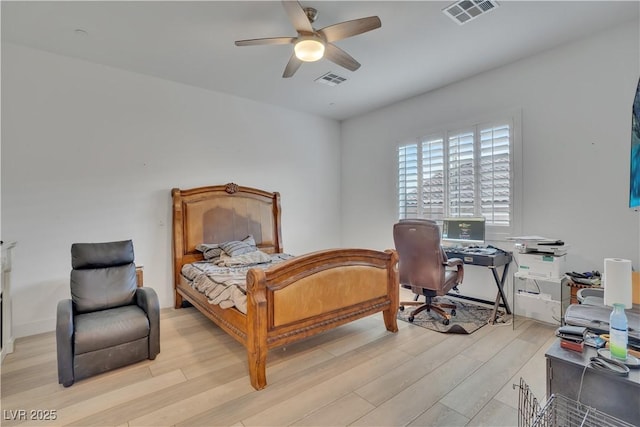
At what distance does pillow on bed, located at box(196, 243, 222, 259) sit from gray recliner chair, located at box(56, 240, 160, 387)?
1.10 metres

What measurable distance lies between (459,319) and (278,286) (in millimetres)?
2390

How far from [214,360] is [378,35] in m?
3.52

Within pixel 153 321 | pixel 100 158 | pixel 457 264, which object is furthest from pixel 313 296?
pixel 100 158

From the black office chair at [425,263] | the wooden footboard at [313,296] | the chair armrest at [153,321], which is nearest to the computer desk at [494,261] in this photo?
the black office chair at [425,263]

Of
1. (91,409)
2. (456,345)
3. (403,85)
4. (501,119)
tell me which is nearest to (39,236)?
(91,409)

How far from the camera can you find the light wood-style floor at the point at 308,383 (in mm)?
1935

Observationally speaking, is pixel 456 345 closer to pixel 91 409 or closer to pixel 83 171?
pixel 91 409

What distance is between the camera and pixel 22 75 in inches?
126

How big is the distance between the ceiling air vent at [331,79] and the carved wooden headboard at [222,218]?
191 centimetres

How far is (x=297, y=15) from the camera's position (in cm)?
224

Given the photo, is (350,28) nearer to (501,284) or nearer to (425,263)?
(425,263)

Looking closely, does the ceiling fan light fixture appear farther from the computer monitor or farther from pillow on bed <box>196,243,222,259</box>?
the computer monitor

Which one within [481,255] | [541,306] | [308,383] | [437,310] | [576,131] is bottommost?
[308,383]

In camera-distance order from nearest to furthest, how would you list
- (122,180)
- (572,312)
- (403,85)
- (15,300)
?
(572,312), (15,300), (122,180), (403,85)
